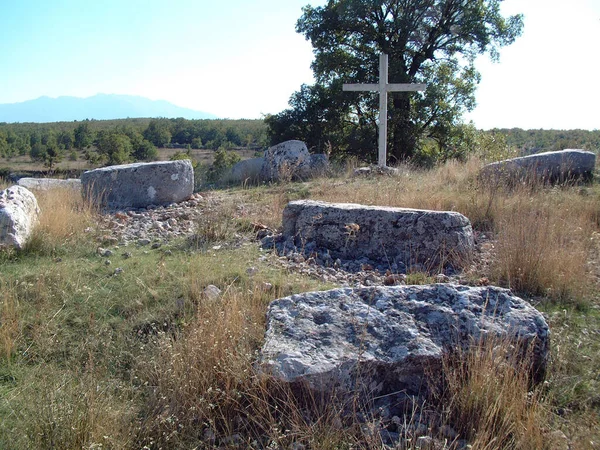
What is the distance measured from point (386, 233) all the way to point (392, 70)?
11.9m

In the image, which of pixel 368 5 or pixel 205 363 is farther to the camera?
pixel 368 5

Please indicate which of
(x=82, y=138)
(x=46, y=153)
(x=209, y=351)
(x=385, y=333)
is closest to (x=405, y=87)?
(x=385, y=333)

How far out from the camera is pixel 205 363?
2.90 metres

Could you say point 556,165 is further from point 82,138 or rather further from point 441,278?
point 82,138

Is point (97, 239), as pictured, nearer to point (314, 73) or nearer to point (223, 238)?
point (223, 238)

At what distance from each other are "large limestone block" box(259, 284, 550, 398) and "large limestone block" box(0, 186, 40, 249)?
3545mm

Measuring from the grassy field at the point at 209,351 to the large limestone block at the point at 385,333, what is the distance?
14 centimetres

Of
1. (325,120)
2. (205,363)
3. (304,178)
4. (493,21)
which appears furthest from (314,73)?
(205,363)

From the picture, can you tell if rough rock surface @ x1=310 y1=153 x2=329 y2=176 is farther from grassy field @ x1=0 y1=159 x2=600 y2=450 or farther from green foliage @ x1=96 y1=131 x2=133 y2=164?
green foliage @ x1=96 y1=131 x2=133 y2=164

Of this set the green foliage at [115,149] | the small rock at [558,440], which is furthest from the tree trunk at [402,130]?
the green foliage at [115,149]

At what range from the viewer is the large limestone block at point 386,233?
486cm

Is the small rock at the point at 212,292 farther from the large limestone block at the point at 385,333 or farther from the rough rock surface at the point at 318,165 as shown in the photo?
the rough rock surface at the point at 318,165

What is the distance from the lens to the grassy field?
245cm

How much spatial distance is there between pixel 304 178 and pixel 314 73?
727 cm
